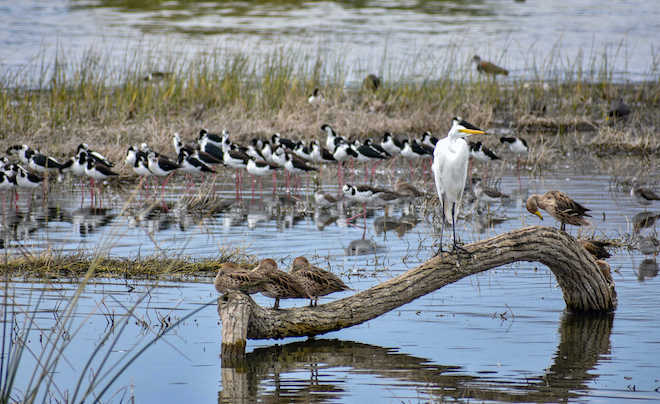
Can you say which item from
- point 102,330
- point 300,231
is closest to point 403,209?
point 300,231

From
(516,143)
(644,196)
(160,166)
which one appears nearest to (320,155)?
(160,166)

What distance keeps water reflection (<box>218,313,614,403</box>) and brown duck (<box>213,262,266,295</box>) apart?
550 mm

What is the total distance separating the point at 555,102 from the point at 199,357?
18521 millimetres

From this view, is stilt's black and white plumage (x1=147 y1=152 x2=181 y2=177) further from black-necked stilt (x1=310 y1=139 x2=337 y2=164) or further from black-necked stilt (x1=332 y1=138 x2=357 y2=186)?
black-necked stilt (x1=332 y1=138 x2=357 y2=186)

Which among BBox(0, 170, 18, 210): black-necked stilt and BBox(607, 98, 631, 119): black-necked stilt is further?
BBox(607, 98, 631, 119): black-necked stilt

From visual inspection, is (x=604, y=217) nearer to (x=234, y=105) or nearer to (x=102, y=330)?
(x=102, y=330)

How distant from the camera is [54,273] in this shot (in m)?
9.47

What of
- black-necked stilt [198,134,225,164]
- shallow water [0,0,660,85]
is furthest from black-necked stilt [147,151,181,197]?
shallow water [0,0,660,85]

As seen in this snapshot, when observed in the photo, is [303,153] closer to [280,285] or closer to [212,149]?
[212,149]

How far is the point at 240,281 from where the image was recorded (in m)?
7.63

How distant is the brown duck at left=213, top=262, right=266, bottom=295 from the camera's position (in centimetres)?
762

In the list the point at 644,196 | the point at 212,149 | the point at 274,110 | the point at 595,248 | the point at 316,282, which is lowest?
the point at 212,149

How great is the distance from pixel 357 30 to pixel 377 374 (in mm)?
34488

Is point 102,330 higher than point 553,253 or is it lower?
lower
